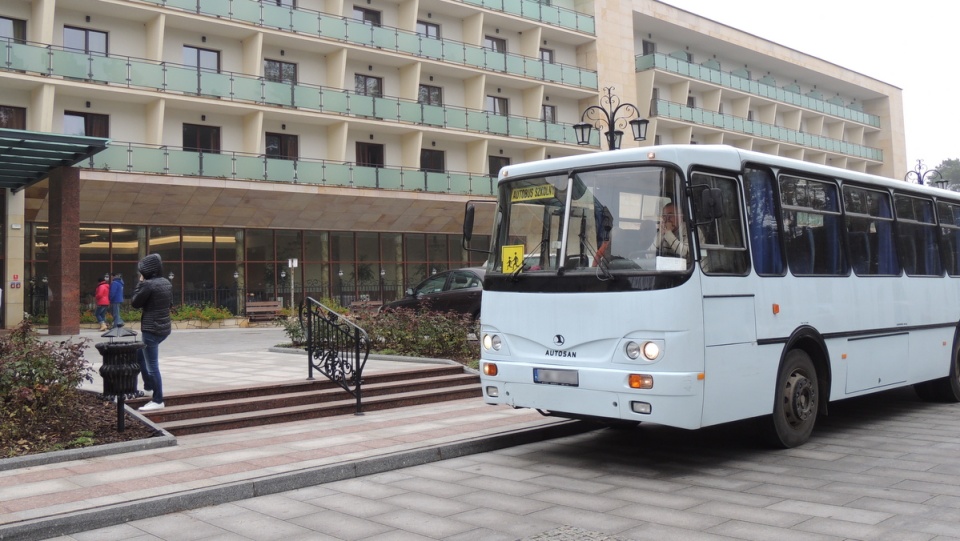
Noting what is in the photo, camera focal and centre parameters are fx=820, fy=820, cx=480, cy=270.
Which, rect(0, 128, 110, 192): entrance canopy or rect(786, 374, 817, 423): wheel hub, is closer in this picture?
rect(786, 374, 817, 423): wheel hub

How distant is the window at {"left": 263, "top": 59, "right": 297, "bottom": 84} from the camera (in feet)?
104

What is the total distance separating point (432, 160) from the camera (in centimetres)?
3619

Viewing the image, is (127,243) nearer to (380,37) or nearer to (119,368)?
(380,37)

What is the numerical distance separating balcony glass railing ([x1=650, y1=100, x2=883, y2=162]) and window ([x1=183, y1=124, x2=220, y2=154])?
22841 millimetres

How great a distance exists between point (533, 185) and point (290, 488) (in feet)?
12.1

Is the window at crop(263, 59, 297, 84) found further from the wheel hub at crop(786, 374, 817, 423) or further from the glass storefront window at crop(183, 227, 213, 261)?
the wheel hub at crop(786, 374, 817, 423)

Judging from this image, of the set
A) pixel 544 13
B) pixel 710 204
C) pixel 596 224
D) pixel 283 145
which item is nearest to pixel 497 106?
pixel 544 13

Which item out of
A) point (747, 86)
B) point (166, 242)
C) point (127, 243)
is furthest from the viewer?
point (747, 86)

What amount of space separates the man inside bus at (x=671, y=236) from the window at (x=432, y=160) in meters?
28.8

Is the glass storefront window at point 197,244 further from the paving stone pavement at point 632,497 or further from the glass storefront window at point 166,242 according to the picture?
the paving stone pavement at point 632,497

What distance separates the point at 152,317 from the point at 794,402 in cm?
726

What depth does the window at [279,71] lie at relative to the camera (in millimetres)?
31703

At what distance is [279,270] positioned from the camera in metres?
32.2

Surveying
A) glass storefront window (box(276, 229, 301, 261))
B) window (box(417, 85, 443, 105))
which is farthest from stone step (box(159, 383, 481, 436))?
window (box(417, 85, 443, 105))
